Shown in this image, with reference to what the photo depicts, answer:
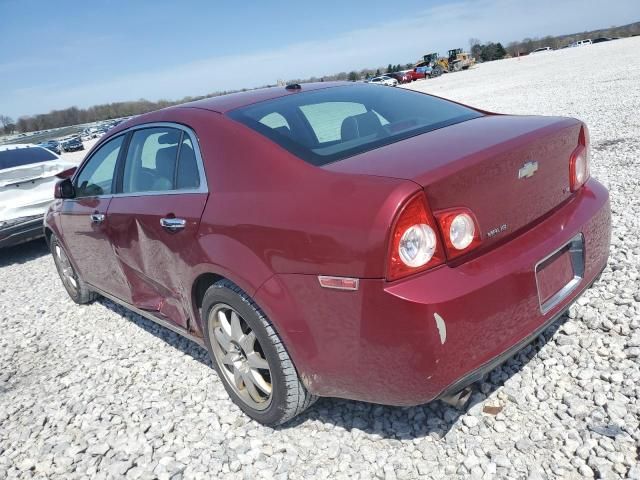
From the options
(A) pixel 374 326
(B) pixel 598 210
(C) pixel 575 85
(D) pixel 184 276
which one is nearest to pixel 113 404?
(D) pixel 184 276

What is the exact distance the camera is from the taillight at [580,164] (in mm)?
2473

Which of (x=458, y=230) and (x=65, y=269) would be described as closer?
(x=458, y=230)

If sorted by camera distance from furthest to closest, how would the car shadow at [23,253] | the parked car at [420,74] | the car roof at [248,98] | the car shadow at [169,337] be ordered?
1. the parked car at [420,74]
2. the car shadow at [23,253]
3. the car shadow at [169,337]
4. the car roof at [248,98]

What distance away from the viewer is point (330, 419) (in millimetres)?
2617

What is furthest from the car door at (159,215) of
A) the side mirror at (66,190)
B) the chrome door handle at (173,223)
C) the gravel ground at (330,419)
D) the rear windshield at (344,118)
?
the side mirror at (66,190)

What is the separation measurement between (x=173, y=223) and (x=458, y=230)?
151 cm

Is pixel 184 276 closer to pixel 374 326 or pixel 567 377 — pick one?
pixel 374 326

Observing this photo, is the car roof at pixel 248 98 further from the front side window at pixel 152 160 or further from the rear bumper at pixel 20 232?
the rear bumper at pixel 20 232

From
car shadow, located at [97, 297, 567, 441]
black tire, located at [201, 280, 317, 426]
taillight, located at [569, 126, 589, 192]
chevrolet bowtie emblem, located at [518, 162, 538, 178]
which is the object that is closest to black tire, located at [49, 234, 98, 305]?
black tire, located at [201, 280, 317, 426]

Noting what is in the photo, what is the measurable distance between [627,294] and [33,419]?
12.2ft

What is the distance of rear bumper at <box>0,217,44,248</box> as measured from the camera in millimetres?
6605

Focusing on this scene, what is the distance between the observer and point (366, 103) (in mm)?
3045

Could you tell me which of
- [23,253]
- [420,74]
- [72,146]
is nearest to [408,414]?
[23,253]

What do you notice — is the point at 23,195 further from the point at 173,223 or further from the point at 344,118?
the point at 344,118
